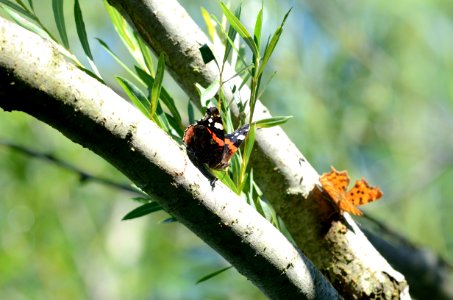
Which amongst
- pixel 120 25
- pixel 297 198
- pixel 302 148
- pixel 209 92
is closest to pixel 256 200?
pixel 297 198

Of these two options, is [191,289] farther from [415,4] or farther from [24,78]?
[24,78]

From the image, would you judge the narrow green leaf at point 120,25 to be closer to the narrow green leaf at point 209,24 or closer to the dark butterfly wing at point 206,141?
the narrow green leaf at point 209,24

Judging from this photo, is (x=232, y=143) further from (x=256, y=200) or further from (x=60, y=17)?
(x=60, y=17)

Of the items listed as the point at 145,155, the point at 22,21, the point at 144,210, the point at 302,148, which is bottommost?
the point at 145,155

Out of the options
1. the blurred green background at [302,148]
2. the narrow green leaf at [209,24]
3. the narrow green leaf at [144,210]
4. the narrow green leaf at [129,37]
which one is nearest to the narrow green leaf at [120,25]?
the narrow green leaf at [129,37]

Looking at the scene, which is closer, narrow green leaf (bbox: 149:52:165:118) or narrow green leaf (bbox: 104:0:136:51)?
narrow green leaf (bbox: 149:52:165:118)

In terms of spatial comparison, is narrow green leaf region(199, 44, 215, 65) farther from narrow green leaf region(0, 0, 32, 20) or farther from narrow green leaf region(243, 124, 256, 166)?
narrow green leaf region(0, 0, 32, 20)

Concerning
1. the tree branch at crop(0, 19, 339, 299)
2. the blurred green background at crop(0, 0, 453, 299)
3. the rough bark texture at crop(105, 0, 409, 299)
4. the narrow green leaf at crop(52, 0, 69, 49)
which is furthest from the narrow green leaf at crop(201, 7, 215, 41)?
the blurred green background at crop(0, 0, 453, 299)
